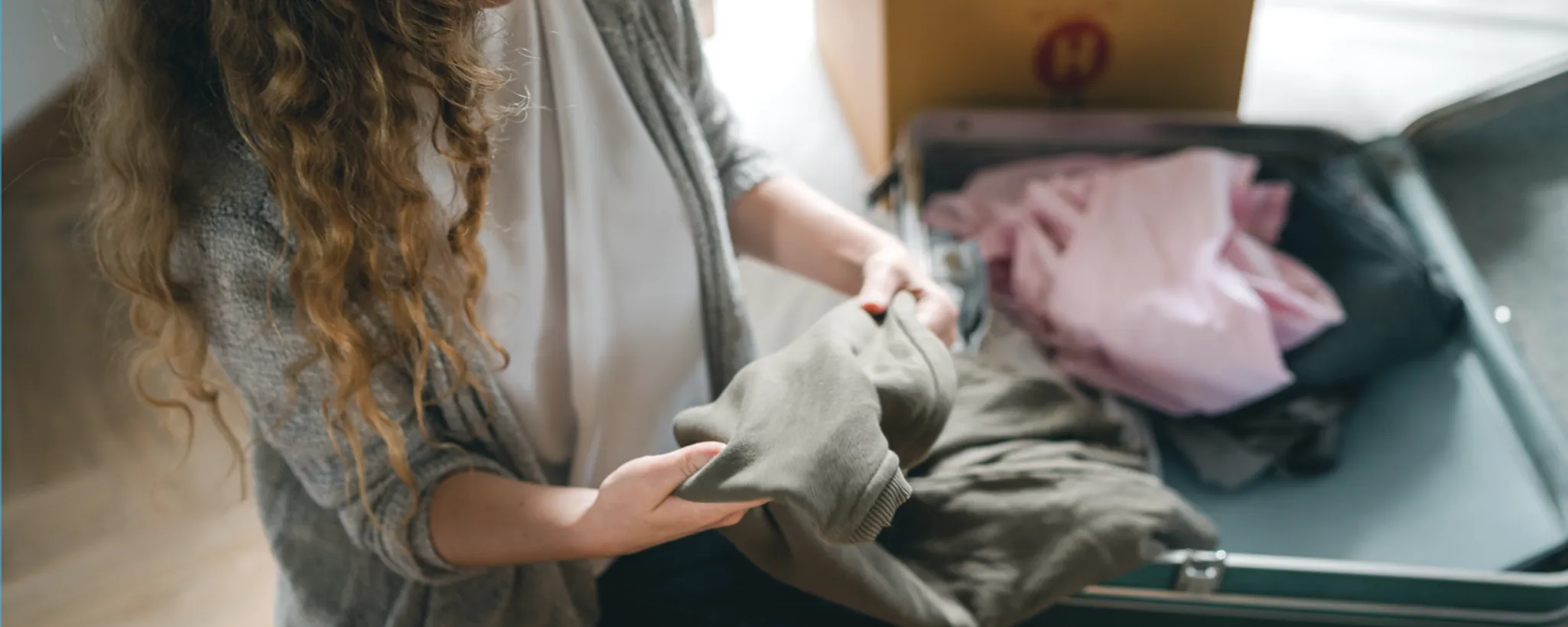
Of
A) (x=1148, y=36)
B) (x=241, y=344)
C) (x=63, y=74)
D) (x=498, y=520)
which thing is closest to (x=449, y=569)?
(x=498, y=520)

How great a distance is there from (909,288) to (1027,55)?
2.13 ft

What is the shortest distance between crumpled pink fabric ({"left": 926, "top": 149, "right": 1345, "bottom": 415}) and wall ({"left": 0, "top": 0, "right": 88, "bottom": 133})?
0.81 meters

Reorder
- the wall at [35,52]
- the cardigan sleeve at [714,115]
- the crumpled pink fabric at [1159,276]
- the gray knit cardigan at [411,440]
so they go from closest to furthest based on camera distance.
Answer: the wall at [35,52]
the gray knit cardigan at [411,440]
the cardigan sleeve at [714,115]
the crumpled pink fabric at [1159,276]

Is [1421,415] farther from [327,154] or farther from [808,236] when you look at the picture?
[327,154]

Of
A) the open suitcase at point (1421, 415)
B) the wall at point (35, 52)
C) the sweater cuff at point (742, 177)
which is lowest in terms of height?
the open suitcase at point (1421, 415)

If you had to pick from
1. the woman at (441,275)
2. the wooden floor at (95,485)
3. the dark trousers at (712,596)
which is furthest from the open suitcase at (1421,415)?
the wooden floor at (95,485)

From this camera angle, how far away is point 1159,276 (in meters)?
1.01

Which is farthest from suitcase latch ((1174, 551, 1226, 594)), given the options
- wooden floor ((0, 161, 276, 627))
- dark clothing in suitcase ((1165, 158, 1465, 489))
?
wooden floor ((0, 161, 276, 627))

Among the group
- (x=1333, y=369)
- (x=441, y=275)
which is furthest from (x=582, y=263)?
(x=1333, y=369)

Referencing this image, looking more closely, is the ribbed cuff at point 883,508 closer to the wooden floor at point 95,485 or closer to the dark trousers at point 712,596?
the dark trousers at point 712,596

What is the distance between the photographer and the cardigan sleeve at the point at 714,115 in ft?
2.10

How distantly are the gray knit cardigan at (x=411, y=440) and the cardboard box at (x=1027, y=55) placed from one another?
55 cm

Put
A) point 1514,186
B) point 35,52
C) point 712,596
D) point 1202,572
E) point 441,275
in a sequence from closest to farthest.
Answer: point 35,52 → point 441,275 → point 712,596 → point 1202,572 → point 1514,186

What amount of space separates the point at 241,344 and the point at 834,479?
0.29 metres
